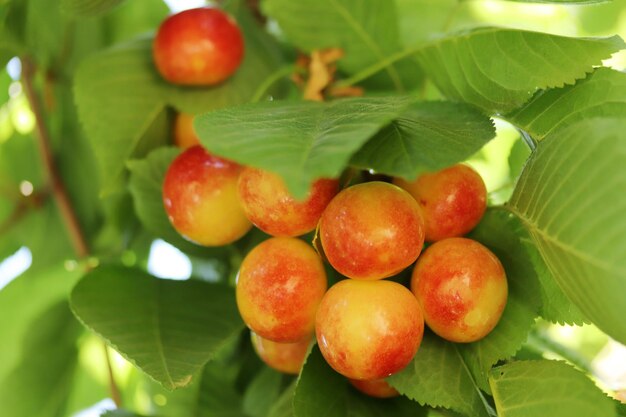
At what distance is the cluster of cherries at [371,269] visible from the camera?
49 centimetres

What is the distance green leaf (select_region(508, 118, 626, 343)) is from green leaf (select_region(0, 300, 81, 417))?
2.40 ft

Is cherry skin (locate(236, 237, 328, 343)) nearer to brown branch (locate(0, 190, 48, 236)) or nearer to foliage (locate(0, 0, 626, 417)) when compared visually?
foliage (locate(0, 0, 626, 417))

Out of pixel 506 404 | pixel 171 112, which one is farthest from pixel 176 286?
pixel 506 404

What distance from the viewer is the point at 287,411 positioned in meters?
0.65

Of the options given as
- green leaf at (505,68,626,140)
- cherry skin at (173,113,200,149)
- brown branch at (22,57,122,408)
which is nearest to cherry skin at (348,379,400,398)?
green leaf at (505,68,626,140)

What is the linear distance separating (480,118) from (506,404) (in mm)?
210

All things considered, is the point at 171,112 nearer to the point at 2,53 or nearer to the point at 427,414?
the point at 2,53

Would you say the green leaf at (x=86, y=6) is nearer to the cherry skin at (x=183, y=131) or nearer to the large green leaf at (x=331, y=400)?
the cherry skin at (x=183, y=131)

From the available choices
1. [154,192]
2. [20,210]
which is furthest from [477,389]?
[20,210]

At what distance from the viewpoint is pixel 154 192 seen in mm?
743

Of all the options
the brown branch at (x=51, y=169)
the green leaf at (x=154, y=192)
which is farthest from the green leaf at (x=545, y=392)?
the brown branch at (x=51, y=169)

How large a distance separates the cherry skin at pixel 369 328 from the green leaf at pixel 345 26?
40 centimetres

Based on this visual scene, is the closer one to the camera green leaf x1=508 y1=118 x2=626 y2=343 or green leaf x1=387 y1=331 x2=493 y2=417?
green leaf x1=508 y1=118 x2=626 y2=343

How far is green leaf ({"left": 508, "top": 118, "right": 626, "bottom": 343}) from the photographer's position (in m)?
0.43
